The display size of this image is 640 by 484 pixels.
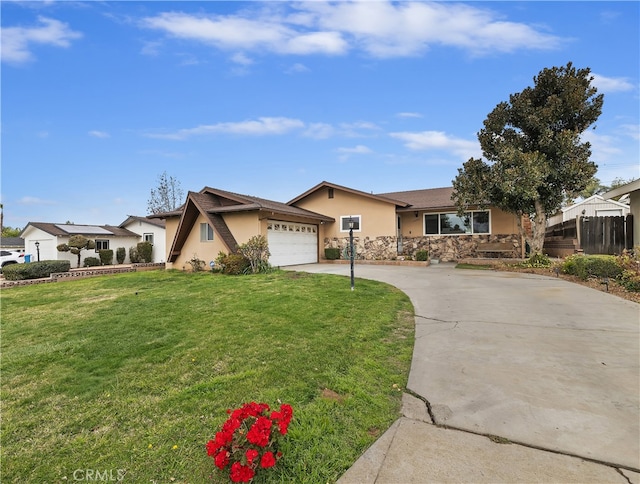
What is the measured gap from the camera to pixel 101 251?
903 inches

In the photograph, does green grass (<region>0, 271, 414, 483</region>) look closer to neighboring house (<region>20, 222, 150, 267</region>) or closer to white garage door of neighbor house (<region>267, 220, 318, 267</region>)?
white garage door of neighbor house (<region>267, 220, 318, 267</region>)

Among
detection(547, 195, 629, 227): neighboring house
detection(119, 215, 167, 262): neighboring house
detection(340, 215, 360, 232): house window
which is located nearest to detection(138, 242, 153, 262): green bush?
detection(119, 215, 167, 262): neighboring house

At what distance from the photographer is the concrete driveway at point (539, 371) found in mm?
2525

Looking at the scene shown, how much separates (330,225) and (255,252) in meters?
7.33

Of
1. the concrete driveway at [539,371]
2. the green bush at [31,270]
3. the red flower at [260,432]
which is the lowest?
the concrete driveway at [539,371]

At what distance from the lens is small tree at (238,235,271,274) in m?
13.6

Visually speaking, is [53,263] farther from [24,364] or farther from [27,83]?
[24,364]

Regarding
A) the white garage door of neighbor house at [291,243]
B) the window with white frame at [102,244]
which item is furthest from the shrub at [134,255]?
the white garage door of neighbor house at [291,243]

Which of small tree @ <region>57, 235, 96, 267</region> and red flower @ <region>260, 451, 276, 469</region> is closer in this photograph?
red flower @ <region>260, 451, 276, 469</region>

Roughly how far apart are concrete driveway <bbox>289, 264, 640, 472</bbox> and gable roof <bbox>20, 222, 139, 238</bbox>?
83.9 feet

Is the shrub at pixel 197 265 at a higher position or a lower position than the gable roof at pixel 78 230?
lower

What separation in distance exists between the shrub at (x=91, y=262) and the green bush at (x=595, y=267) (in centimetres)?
2781

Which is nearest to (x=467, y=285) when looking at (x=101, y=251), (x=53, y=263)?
(x=53, y=263)

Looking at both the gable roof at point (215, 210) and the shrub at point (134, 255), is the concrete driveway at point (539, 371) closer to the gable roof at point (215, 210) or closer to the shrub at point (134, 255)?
the gable roof at point (215, 210)
